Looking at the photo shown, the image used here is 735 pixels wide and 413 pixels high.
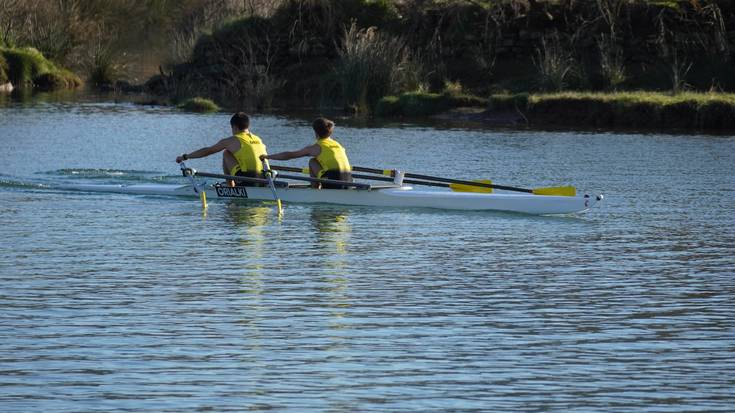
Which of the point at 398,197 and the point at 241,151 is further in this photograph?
the point at 241,151

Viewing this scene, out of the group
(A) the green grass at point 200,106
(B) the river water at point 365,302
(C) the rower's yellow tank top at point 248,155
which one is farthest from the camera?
(A) the green grass at point 200,106

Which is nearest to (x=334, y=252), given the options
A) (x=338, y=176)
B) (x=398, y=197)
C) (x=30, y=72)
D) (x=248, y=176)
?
(x=398, y=197)

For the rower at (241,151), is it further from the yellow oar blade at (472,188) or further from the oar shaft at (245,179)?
the yellow oar blade at (472,188)

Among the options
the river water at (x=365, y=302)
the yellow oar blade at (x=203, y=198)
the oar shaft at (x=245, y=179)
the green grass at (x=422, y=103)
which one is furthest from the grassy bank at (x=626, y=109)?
the yellow oar blade at (x=203, y=198)

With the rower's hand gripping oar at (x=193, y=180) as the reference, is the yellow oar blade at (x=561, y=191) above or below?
below

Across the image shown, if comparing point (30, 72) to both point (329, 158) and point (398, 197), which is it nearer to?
point (329, 158)

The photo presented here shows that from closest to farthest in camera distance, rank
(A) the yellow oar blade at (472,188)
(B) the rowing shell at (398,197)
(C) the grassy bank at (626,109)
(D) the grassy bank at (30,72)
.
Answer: (B) the rowing shell at (398,197) → (A) the yellow oar blade at (472,188) → (C) the grassy bank at (626,109) → (D) the grassy bank at (30,72)

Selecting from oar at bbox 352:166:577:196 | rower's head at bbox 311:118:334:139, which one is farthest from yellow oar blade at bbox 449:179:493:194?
rower's head at bbox 311:118:334:139

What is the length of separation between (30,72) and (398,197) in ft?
112

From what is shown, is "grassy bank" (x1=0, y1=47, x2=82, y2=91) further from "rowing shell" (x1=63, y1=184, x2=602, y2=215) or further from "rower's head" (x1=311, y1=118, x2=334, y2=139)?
"rower's head" (x1=311, y1=118, x2=334, y2=139)

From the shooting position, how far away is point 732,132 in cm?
3203

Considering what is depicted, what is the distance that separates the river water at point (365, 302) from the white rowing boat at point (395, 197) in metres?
0.18

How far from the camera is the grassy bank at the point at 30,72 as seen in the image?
163 feet

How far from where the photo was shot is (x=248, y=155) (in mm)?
20172
